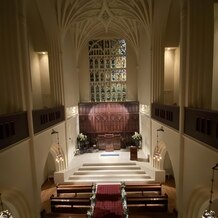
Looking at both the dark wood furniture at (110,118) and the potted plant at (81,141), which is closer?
the potted plant at (81,141)

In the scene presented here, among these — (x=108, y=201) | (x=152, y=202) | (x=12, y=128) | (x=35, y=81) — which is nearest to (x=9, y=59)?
(x=12, y=128)

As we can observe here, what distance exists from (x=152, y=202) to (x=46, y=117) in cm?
676

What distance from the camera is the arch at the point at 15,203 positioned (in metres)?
6.14

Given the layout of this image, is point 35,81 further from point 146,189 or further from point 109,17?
point 146,189

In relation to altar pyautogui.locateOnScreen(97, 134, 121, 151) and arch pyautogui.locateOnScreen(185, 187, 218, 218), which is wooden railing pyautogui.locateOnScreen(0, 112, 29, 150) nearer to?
arch pyautogui.locateOnScreen(185, 187, 218, 218)

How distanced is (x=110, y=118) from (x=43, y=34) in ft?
31.3

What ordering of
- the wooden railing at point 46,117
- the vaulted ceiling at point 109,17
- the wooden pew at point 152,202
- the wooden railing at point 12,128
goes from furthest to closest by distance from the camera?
the vaulted ceiling at point 109,17 < the wooden pew at point 152,202 < the wooden railing at point 46,117 < the wooden railing at point 12,128

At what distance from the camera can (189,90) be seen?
727 cm

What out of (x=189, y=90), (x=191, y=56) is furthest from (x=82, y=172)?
(x=191, y=56)

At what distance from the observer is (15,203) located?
673 centimetres

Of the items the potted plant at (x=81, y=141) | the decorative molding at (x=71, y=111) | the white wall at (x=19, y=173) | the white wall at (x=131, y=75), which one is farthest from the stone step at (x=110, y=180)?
the white wall at (x=131, y=75)

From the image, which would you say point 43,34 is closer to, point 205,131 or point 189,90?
point 189,90

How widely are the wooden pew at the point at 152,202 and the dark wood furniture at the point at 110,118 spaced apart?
890 cm

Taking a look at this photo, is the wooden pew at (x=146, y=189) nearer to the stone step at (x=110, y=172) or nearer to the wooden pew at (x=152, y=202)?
the wooden pew at (x=152, y=202)
